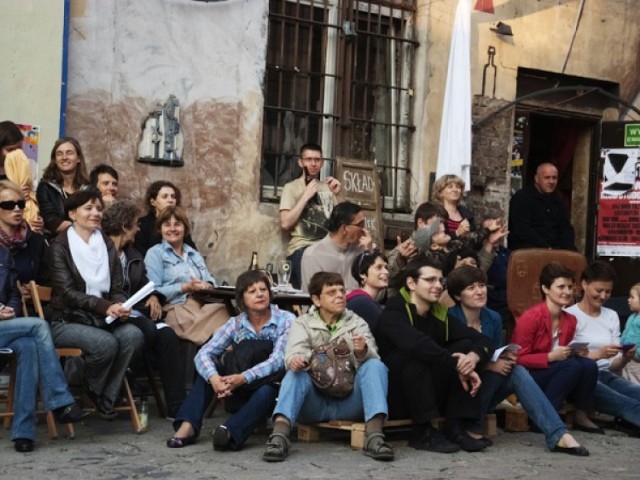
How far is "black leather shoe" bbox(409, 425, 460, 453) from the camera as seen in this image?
815cm

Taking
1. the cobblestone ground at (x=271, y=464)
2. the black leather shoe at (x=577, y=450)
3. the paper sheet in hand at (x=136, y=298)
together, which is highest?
the paper sheet in hand at (x=136, y=298)

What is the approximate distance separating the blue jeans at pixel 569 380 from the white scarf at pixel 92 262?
120 inches

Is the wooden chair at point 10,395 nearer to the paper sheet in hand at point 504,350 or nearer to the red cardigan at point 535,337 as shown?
the paper sheet in hand at point 504,350

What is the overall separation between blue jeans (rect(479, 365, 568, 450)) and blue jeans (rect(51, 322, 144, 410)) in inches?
91.3

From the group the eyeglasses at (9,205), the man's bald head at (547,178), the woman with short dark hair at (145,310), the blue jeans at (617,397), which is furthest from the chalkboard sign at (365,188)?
the eyeglasses at (9,205)

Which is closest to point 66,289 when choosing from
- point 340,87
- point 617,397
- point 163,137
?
point 163,137

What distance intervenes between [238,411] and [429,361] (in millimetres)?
1226

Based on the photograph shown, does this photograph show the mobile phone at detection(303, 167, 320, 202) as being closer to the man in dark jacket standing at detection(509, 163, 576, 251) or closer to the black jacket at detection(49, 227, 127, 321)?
the man in dark jacket standing at detection(509, 163, 576, 251)

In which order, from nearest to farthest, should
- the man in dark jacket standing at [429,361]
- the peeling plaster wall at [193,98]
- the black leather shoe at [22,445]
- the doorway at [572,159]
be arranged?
the black leather shoe at [22,445] < the man in dark jacket standing at [429,361] < the peeling plaster wall at [193,98] < the doorway at [572,159]

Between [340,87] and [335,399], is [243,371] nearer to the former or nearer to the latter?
[335,399]

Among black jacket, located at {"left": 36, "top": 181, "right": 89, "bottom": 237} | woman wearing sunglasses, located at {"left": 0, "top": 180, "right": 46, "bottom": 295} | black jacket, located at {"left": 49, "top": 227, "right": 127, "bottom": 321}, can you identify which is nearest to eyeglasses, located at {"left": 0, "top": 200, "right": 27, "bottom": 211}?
woman wearing sunglasses, located at {"left": 0, "top": 180, "right": 46, "bottom": 295}

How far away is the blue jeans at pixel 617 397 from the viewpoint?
9320 mm

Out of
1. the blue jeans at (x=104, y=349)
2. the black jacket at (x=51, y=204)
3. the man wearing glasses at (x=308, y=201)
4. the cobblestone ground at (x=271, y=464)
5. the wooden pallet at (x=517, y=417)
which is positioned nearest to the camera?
the cobblestone ground at (x=271, y=464)

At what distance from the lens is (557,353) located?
9.15m
